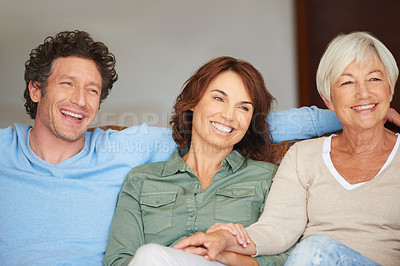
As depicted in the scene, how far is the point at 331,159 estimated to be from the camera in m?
1.76

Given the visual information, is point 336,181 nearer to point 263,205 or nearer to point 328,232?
point 328,232

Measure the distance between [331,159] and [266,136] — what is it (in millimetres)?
430

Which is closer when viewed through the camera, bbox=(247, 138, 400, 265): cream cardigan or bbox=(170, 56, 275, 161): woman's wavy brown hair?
bbox=(247, 138, 400, 265): cream cardigan

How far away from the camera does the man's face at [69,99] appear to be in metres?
2.04

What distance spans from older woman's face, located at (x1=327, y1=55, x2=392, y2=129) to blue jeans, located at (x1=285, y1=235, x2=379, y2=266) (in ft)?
1.76

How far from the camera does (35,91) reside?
2.21 metres

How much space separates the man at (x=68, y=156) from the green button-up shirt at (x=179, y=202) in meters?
→ 0.13

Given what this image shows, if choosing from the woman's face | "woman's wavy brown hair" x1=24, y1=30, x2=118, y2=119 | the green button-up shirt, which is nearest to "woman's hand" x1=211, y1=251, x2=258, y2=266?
the green button-up shirt

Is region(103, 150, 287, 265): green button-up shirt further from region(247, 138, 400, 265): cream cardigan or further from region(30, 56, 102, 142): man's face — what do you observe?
region(30, 56, 102, 142): man's face

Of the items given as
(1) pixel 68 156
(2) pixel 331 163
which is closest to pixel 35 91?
(1) pixel 68 156

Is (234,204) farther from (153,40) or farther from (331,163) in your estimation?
(153,40)

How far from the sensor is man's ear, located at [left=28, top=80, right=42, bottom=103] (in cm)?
219

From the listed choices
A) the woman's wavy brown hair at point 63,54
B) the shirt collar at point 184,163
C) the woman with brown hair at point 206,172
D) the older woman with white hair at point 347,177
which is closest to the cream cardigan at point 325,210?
the older woman with white hair at point 347,177

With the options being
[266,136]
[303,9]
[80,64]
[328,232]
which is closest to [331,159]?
[328,232]
